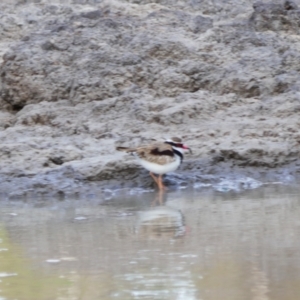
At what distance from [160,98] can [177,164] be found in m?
2.12

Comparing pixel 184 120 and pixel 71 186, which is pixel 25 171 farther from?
pixel 184 120

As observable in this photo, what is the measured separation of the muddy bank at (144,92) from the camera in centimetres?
979

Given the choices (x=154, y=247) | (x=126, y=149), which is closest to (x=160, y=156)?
(x=126, y=149)

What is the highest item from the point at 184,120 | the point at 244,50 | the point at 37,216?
the point at 244,50

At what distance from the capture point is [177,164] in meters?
9.42

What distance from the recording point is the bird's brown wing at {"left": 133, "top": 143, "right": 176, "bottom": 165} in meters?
9.30

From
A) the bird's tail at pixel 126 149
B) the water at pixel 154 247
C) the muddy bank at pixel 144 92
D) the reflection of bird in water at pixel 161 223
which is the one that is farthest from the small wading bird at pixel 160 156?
the reflection of bird in water at pixel 161 223

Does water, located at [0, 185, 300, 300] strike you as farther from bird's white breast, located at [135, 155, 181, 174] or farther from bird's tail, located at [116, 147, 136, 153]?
bird's tail, located at [116, 147, 136, 153]

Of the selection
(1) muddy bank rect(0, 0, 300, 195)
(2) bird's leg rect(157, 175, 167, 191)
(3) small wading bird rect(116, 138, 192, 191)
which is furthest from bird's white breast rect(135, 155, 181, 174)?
(1) muddy bank rect(0, 0, 300, 195)

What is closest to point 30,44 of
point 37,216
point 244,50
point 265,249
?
point 244,50

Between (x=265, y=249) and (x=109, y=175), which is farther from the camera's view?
(x=109, y=175)

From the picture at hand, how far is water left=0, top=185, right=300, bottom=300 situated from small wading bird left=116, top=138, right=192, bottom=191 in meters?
0.48

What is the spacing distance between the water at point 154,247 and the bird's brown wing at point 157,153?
0.53 metres

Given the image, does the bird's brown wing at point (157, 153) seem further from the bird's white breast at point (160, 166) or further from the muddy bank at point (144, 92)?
the muddy bank at point (144, 92)
